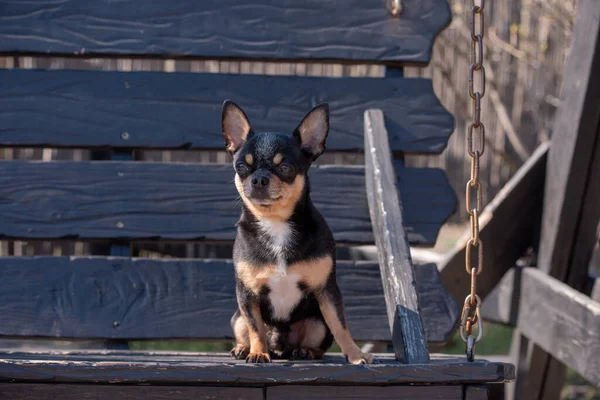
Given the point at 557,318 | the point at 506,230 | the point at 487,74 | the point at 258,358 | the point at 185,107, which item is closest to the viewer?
the point at 258,358

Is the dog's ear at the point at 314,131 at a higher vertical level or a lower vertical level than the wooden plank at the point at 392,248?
higher

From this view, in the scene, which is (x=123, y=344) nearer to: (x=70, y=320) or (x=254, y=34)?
(x=70, y=320)

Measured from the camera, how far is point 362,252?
5.56 m

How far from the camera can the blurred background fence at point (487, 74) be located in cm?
629

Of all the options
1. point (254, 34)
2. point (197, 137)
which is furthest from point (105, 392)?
point (254, 34)

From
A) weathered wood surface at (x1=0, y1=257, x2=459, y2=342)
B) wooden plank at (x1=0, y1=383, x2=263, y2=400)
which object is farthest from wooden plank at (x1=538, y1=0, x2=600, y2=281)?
wooden plank at (x1=0, y1=383, x2=263, y2=400)

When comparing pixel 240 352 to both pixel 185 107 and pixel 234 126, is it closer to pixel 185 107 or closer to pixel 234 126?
pixel 234 126

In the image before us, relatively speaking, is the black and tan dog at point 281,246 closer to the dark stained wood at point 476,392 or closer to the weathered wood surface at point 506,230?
the dark stained wood at point 476,392

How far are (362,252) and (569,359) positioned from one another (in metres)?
1.72

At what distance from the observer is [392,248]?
3424 mm

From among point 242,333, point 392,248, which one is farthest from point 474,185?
point 242,333

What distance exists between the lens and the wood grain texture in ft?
13.8

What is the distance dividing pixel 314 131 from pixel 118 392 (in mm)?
1280

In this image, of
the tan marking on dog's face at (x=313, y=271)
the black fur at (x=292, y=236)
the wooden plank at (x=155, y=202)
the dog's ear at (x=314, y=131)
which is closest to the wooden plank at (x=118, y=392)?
the black fur at (x=292, y=236)
